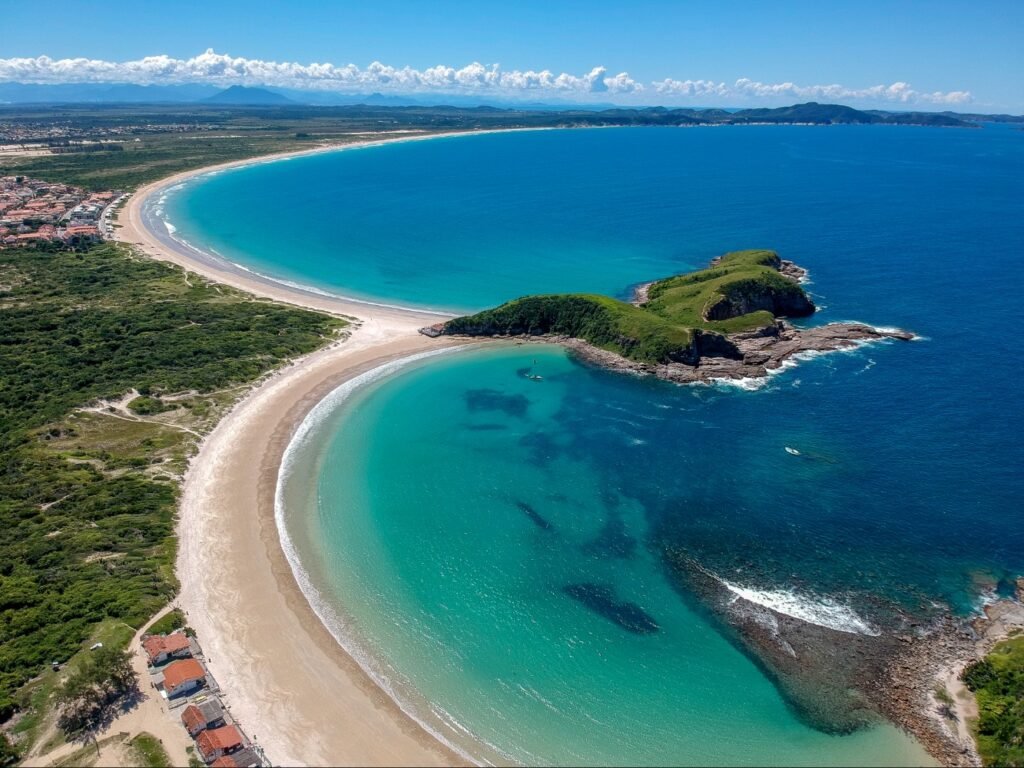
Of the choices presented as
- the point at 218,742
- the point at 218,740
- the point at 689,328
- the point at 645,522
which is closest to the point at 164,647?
the point at 218,740

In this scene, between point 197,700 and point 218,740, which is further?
point 197,700

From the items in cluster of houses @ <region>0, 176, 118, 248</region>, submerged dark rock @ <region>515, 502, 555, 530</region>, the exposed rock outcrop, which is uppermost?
cluster of houses @ <region>0, 176, 118, 248</region>

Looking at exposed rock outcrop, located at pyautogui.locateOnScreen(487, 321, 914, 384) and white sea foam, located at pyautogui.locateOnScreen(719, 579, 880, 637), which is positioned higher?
exposed rock outcrop, located at pyautogui.locateOnScreen(487, 321, 914, 384)

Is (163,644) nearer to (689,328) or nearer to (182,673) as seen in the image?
(182,673)

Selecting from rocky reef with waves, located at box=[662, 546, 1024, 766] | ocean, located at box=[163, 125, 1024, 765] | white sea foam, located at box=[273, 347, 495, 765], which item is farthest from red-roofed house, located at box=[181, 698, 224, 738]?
rocky reef with waves, located at box=[662, 546, 1024, 766]

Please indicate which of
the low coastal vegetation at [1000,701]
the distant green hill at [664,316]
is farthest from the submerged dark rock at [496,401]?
the low coastal vegetation at [1000,701]

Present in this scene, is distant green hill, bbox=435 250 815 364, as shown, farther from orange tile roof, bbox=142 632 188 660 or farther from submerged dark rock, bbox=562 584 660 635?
orange tile roof, bbox=142 632 188 660

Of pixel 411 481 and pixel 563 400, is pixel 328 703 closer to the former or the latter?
pixel 411 481
